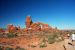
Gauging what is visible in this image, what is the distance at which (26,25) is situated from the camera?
76625 millimetres

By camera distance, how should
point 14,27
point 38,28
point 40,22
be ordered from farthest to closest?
point 40,22 < point 14,27 < point 38,28

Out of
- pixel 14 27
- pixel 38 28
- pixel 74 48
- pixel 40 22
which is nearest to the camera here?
pixel 74 48

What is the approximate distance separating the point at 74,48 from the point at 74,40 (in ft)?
13.8

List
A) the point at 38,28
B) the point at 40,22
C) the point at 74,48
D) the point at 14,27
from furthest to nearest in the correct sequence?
the point at 40,22, the point at 14,27, the point at 38,28, the point at 74,48

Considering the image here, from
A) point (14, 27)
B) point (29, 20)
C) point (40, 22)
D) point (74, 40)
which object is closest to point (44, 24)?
point (40, 22)

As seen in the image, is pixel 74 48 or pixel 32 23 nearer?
pixel 74 48

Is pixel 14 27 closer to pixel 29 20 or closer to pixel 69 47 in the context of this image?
pixel 29 20

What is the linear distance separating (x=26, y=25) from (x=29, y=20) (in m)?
3.33

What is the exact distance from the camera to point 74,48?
923 centimetres

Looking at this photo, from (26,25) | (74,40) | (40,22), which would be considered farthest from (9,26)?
(74,40)

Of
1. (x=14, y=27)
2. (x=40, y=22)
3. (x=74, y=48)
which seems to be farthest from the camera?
(x=40, y=22)

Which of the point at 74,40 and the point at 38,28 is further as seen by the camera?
the point at 38,28

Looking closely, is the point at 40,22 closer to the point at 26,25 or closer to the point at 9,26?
the point at 26,25

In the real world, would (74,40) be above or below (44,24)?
below
